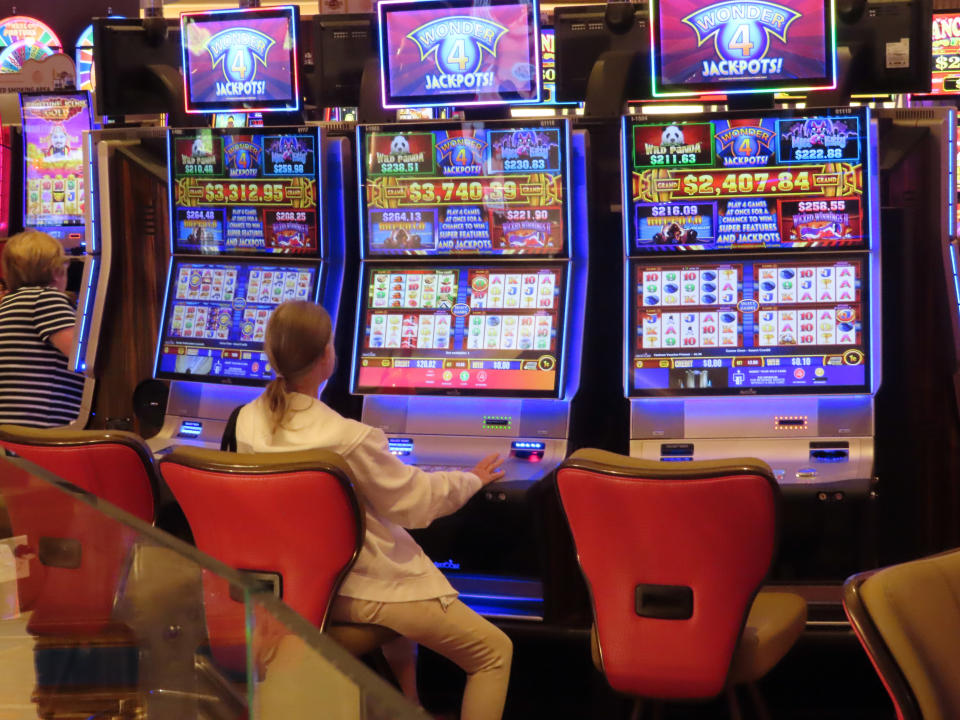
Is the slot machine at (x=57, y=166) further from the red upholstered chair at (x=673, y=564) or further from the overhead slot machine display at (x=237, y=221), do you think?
the red upholstered chair at (x=673, y=564)

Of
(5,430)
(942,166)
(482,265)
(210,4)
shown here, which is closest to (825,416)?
(942,166)

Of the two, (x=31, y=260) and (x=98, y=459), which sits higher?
(x=31, y=260)

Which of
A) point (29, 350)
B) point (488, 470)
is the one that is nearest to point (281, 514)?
point (488, 470)

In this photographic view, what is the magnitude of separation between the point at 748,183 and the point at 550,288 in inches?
28.0

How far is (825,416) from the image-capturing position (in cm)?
350

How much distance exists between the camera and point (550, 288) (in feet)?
12.3

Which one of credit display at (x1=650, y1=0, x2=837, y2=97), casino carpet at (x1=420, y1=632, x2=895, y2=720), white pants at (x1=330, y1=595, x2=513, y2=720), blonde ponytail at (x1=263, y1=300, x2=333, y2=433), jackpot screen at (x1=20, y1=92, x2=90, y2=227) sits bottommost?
casino carpet at (x1=420, y1=632, x2=895, y2=720)

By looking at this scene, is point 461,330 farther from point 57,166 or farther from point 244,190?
point 57,166

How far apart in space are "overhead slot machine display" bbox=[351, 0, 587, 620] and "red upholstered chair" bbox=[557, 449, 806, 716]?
0.93m

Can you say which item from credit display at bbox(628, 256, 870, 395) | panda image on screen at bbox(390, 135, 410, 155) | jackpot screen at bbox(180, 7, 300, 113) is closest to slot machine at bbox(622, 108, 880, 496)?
credit display at bbox(628, 256, 870, 395)

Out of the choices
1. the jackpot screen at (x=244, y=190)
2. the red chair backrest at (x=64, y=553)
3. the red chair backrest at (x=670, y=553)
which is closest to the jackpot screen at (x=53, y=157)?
the jackpot screen at (x=244, y=190)

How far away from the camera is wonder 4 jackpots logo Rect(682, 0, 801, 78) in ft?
11.8

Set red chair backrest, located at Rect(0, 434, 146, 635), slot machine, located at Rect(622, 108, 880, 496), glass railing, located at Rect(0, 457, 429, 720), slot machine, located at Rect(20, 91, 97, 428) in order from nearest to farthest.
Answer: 1. glass railing, located at Rect(0, 457, 429, 720)
2. red chair backrest, located at Rect(0, 434, 146, 635)
3. slot machine, located at Rect(622, 108, 880, 496)
4. slot machine, located at Rect(20, 91, 97, 428)

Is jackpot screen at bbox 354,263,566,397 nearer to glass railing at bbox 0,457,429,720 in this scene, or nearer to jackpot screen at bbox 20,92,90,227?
glass railing at bbox 0,457,429,720
